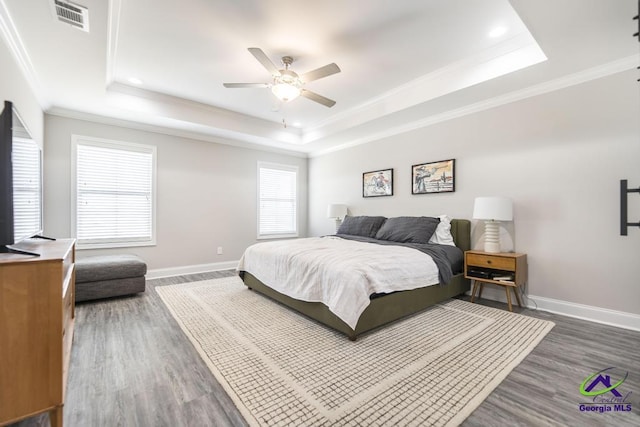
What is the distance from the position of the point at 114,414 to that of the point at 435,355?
211 cm

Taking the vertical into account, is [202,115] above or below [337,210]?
above

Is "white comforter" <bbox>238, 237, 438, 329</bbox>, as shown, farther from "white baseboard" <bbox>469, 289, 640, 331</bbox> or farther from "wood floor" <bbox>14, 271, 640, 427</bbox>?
"white baseboard" <bbox>469, 289, 640, 331</bbox>

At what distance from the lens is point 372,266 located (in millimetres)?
2574

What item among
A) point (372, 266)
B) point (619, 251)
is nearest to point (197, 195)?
point (372, 266)

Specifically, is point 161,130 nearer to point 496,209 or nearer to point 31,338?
point 31,338

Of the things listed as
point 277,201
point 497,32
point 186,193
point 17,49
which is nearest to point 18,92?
point 17,49

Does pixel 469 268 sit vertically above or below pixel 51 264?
below

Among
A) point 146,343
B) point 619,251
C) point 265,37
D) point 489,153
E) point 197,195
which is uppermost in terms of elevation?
point 265,37

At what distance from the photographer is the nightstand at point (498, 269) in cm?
306

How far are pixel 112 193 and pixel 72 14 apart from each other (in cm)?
294

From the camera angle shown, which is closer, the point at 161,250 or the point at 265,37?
the point at 265,37

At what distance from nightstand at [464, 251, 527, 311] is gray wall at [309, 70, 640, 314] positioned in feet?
0.88

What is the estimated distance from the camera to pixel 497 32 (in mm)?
2592

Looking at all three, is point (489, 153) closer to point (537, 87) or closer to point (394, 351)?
point (537, 87)
